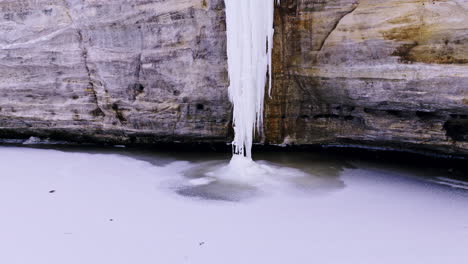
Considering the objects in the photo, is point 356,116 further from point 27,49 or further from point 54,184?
point 27,49

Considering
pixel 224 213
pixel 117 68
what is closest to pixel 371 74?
pixel 224 213

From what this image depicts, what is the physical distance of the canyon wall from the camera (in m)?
3.18

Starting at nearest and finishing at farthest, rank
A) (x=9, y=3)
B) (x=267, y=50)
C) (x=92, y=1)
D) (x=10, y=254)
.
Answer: (x=10, y=254) < (x=267, y=50) < (x=92, y=1) < (x=9, y=3)

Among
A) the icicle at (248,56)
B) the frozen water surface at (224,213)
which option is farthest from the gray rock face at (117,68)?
the frozen water surface at (224,213)

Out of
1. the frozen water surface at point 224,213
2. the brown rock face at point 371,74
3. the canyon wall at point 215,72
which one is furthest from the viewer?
the canyon wall at point 215,72

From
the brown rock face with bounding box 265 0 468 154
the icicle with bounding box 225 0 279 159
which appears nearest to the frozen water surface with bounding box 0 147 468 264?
the brown rock face with bounding box 265 0 468 154

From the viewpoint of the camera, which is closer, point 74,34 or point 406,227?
point 406,227

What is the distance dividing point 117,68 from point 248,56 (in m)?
1.43

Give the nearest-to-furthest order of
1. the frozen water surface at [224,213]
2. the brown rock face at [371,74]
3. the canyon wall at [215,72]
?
the frozen water surface at [224,213] < the brown rock face at [371,74] < the canyon wall at [215,72]

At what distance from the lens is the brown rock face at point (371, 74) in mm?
3072

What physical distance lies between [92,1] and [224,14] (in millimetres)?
1370

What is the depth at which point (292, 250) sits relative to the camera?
2201mm

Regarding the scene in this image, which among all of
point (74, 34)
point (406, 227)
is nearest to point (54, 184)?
point (74, 34)

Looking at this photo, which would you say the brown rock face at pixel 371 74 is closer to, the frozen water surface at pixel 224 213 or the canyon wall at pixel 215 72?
the canyon wall at pixel 215 72
